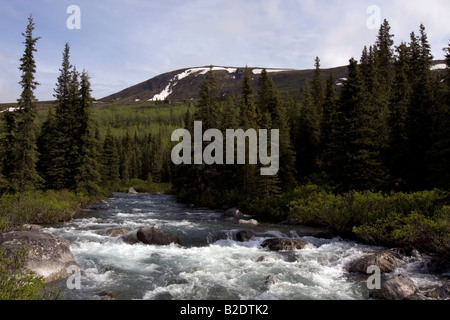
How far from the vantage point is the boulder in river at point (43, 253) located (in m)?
12.1

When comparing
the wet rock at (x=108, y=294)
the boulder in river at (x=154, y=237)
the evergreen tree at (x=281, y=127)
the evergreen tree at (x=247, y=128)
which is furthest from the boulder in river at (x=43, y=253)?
the evergreen tree at (x=281, y=127)

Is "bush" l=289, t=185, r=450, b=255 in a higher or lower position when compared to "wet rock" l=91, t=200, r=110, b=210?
higher

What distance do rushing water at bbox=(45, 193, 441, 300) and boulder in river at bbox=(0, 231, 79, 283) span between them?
0.77 metres

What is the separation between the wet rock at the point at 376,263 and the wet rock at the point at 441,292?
281 cm

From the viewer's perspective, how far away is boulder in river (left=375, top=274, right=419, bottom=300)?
10.7 metres

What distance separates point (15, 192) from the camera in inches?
1109

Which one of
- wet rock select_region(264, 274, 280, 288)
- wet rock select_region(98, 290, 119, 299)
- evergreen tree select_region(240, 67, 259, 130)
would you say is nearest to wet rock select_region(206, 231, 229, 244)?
wet rock select_region(264, 274, 280, 288)

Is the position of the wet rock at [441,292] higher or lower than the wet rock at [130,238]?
higher

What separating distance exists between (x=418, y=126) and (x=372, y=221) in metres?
12.8

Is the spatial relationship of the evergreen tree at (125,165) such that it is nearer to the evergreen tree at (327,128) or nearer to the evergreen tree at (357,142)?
the evergreen tree at (327,128)

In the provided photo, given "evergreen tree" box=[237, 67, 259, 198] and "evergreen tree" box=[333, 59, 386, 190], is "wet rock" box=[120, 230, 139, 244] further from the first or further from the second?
"evergreen tree" box=[333, 59, 386, 190]

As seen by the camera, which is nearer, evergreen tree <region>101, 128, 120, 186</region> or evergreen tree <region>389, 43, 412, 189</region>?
evergreen tree <region>389, 43, 412, 189</region>

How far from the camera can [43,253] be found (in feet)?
42.0
